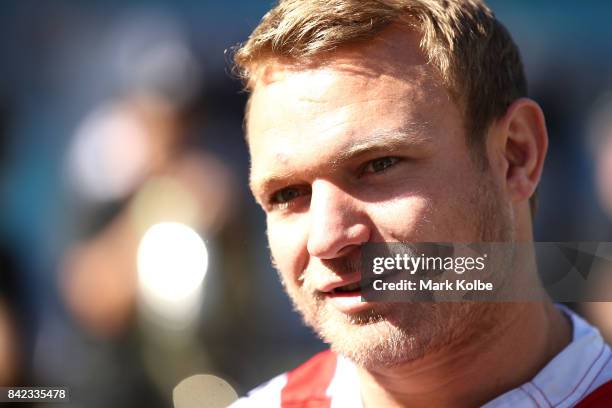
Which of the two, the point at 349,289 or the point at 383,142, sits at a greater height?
the point at 383,142

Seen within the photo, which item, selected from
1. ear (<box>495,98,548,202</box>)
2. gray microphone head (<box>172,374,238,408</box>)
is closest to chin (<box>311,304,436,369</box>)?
ear (<box>495,98,548,202</box>)

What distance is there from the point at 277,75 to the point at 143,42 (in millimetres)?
764

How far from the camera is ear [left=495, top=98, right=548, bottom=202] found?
37.1 inches

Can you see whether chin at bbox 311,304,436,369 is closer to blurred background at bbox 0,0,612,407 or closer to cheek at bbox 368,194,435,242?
cheek at bbox 368,194,435,242

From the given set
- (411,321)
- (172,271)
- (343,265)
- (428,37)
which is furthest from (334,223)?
(172,271)

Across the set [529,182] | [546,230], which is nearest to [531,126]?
[529,182]

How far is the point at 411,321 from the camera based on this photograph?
873mm

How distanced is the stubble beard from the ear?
4 centimetres

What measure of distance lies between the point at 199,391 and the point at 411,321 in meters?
0.73

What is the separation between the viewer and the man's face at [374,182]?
0.86m

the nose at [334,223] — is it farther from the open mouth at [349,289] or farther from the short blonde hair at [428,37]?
the short blonde hair at [428,37]

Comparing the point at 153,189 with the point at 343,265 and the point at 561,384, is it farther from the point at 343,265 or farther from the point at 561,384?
the point at 561,384

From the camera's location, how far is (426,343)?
87cm

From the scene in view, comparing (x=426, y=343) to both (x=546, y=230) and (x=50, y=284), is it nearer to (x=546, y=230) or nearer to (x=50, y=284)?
(x=546, y=230)
